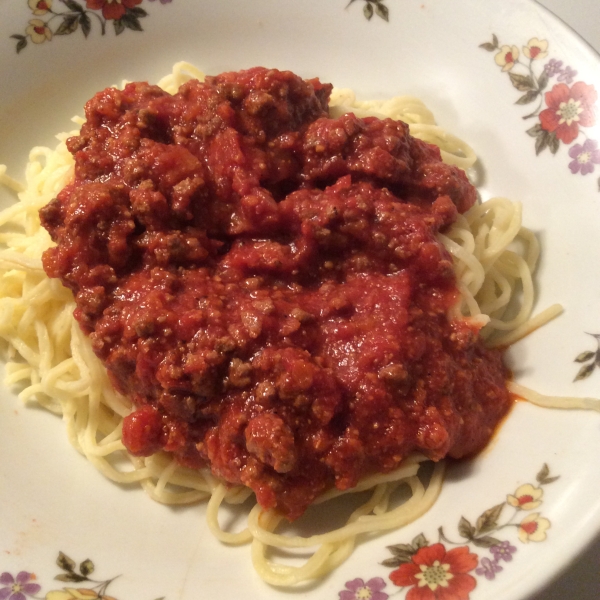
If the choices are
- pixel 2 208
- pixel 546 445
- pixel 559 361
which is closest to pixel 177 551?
pixel 546 445

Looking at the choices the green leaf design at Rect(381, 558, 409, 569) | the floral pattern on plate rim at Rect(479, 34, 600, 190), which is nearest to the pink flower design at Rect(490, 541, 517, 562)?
the green leaf design at Rect(381, 558, 409, 569)

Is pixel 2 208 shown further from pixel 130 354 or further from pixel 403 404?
pixel 403 404

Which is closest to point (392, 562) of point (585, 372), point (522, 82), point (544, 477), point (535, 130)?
point (544, 477)

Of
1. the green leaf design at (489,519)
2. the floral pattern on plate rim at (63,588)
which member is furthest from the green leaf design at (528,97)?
the floral pattern on plate rim at (63,588)

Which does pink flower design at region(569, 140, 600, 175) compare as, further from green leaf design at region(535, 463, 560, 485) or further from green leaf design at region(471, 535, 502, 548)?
green leaf design at region(471, 535, 502, 548)

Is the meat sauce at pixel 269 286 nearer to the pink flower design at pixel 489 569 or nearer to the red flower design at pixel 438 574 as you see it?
the red flower design at pixel 438 574

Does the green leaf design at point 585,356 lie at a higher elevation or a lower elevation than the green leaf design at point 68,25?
higher
